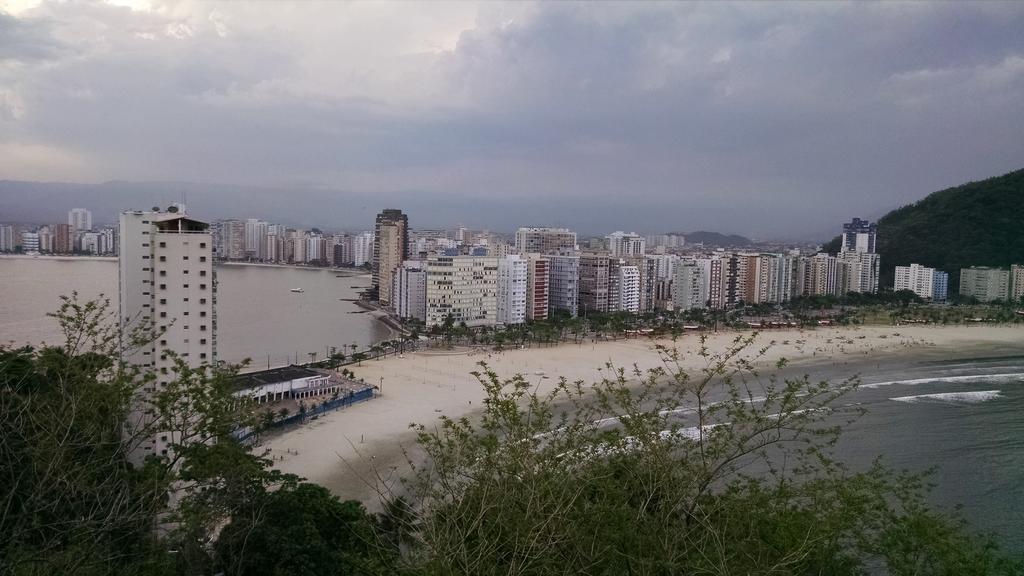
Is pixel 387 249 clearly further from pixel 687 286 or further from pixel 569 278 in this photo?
pixel 687 286

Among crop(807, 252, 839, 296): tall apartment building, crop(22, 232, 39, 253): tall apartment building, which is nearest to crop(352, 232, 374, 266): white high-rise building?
crop(22, 232, 39, 253): tall apartment building

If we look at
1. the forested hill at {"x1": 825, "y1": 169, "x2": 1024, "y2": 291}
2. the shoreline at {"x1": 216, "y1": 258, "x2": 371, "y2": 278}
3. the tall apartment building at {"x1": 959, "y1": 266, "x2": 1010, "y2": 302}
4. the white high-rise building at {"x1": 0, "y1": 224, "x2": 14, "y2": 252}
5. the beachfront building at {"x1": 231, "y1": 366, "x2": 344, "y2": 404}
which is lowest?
the beachfront building at {"x1": 231, "y1": 366, "x2": 344, "y2": 404}

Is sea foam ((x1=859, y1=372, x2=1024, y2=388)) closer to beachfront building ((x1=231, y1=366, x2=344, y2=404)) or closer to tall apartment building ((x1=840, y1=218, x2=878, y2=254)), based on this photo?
beachfront building ((x1=231, y1=366, x2=344, y2=404))

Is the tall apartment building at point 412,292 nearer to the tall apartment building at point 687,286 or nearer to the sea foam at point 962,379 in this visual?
the tall apartment building at point 687,286

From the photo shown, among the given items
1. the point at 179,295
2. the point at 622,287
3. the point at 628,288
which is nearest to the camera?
the point at 179,295

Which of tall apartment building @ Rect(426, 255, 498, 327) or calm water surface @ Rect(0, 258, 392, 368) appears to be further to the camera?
tall apartment building @ Rect(426, 255, 498, 327)

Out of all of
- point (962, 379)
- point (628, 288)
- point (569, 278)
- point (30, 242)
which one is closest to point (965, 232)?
point (628, 288)

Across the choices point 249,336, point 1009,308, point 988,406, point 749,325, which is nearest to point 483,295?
point 249,336

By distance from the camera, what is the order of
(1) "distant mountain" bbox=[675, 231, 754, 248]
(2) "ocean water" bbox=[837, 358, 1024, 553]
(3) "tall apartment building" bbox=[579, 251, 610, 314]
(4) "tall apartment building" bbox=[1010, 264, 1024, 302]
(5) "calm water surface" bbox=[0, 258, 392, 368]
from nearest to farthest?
(2) "ocean water" bbox=[837, 358, 1024, 553]
(5) "calm water surface" bbox=[0, 258, 392, 368]
(3) "tall apartment building" bbox=[579, 251, 610, 314]
(4) "tall apartment building" bbox=[1010, 264, 1024, 302]
(1) "distant mountain" bbox=[675, 231, 754, 248]
